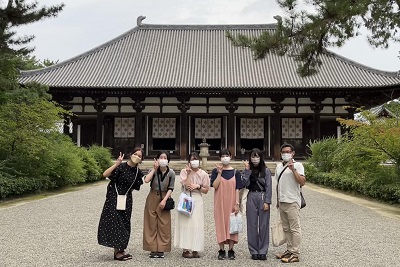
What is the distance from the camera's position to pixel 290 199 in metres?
5.30

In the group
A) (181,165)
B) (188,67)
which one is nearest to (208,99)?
(188,67)

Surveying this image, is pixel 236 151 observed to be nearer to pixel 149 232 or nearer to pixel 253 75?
pixel 253 75

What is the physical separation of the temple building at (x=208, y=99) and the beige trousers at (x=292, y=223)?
17.0 metres

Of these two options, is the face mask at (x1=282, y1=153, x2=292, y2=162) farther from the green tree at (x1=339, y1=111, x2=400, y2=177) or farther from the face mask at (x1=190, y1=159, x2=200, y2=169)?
the green tree at (x1=339, y1=111, x2=400, y2=177)

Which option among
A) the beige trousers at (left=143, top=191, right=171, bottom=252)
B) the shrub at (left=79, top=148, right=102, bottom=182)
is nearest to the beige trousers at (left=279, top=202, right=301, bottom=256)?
the beige trousers at (left=143, top=191, right=171, bottom=252)

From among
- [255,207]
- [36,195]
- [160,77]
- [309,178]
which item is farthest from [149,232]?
[160,77]

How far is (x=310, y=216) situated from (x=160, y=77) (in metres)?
16.3

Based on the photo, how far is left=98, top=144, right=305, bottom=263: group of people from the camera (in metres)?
5.30

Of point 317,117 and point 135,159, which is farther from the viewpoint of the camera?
point 317,117

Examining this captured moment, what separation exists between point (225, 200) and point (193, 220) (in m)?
A: 0.49

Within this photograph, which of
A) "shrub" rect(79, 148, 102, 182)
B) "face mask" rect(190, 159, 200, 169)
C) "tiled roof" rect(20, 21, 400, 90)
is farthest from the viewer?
"tiled roof" rect(20, 21, 400, 90)

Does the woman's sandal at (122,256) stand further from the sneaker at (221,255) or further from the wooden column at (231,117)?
the wooden column at (231,117)

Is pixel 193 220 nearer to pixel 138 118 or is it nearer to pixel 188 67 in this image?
pixel 138 118

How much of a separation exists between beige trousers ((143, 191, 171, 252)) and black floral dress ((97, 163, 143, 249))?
10.3 inches
